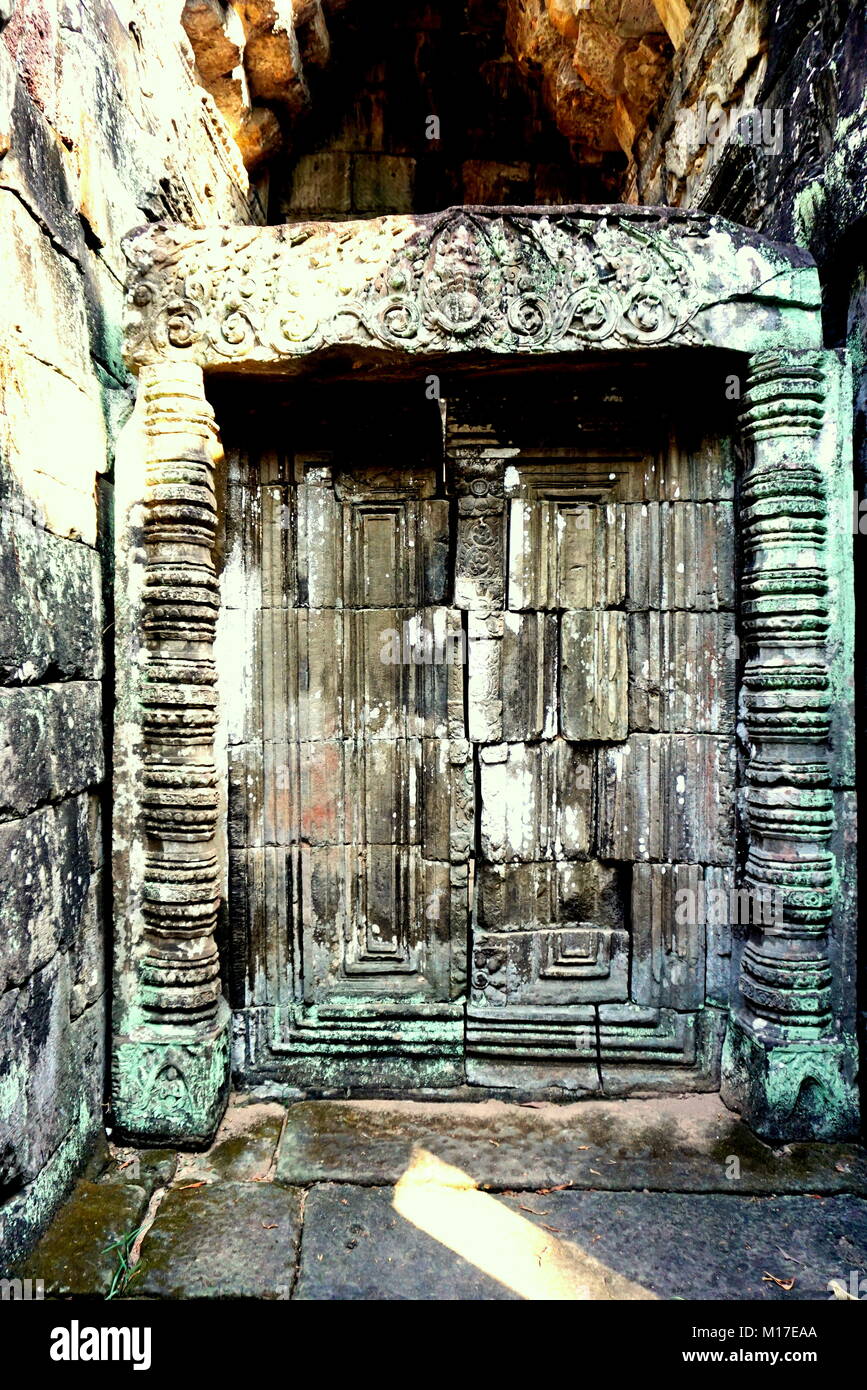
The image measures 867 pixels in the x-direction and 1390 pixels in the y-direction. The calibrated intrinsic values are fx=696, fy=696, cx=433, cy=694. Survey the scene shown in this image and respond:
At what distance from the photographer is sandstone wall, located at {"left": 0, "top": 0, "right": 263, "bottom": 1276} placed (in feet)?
7.51

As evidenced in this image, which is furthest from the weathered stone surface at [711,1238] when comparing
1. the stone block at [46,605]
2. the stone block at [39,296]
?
the stone block at [39,296]

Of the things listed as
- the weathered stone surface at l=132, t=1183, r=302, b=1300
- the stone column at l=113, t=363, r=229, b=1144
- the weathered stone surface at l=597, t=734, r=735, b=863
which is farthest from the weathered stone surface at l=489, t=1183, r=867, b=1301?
the stone column at l=113, t=363, r=229, b=1144

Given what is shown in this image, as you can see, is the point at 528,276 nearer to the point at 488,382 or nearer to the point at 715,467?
the point at 488,382

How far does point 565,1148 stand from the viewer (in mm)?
2855

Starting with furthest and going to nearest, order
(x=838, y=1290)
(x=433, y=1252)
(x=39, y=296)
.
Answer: (x=39, y=296) < (x=433, y=1252) < (x=838, y=1290)

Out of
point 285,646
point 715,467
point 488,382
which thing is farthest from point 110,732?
point 715,467

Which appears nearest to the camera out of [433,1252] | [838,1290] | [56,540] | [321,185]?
[838,1290]

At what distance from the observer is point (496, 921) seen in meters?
3.41

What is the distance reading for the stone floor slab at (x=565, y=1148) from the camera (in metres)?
2.68

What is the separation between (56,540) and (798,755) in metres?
3.08

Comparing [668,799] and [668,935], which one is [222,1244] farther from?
[668,799]

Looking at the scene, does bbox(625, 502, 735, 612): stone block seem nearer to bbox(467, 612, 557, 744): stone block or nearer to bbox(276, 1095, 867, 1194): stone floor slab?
bbox(467, 612, 557, 744): stone block

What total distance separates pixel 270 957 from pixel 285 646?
4.88 ft

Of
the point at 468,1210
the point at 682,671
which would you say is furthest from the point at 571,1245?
the point at 682,671
